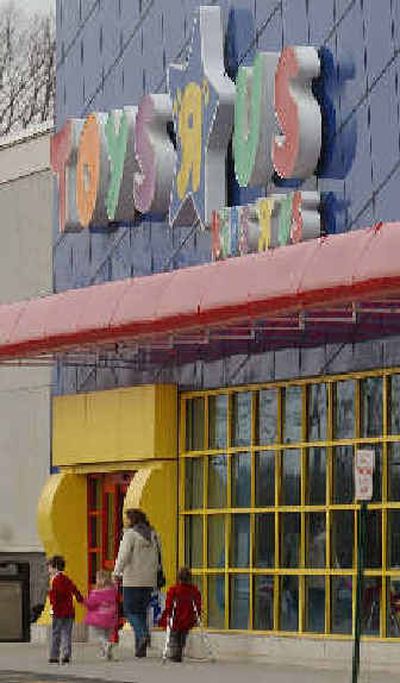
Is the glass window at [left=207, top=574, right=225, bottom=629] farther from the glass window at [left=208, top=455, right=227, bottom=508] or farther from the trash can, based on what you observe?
the trash can

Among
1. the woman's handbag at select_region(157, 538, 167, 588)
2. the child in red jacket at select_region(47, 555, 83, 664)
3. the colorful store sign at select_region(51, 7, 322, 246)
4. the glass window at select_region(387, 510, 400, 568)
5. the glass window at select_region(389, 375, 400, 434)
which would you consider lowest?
the child in red jacket at select_region(47, 555, 83, 664)

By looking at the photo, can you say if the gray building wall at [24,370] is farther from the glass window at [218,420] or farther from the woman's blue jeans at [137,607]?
the woman's blue jeans at [137,607]

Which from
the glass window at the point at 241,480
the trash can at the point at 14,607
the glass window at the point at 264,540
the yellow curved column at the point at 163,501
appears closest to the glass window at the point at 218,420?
the glass window at the point at 241,480

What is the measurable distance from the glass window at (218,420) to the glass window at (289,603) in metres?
2.62

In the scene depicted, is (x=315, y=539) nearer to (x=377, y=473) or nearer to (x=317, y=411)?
(x=317, y=411)

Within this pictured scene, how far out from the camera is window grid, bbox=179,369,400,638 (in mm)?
34188

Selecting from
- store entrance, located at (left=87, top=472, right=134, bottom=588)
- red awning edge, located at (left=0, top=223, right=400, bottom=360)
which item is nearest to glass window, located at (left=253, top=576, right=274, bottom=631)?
red awning edge, located at (left=0, top=223, right=400, bottom=360)

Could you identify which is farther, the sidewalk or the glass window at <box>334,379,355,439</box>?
the glass window at <box>334,379,355,439</box>

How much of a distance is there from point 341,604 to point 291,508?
6.01 feet

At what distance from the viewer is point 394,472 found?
3409 centimetres

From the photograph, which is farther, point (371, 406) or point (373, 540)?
point (371, 406)

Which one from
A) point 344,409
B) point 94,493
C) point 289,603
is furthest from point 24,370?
point 344,409

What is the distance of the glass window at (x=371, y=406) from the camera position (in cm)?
3438

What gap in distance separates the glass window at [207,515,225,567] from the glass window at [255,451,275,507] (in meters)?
1.13
